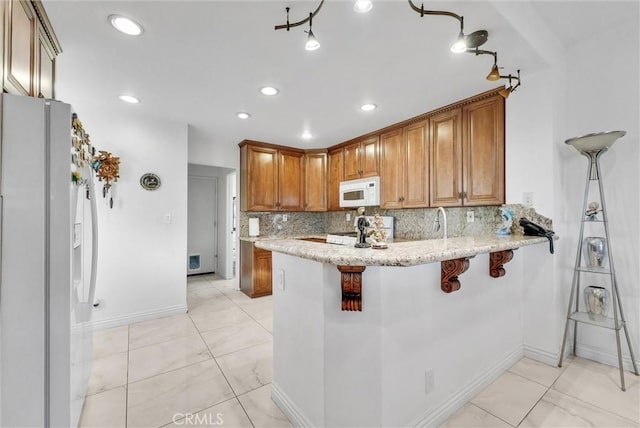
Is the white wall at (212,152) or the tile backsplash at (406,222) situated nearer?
the tile backsplash at (406,222)

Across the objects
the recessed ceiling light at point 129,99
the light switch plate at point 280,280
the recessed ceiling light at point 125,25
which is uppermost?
the recessed ceiling light at point 125,25

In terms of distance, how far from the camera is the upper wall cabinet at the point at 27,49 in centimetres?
121

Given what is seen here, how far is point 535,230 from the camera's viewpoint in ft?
6.88

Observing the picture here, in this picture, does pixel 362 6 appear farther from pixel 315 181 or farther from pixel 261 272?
pixel 261 272

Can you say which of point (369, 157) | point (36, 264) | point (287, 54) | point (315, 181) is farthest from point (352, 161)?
point (36, 264)

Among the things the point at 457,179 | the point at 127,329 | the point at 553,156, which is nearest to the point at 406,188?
the point at 457,179

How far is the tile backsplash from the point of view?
2.70 metres

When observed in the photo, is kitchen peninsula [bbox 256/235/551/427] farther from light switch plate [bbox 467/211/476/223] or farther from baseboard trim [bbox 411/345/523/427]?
light switch plate [bbox 467/211/476/223]

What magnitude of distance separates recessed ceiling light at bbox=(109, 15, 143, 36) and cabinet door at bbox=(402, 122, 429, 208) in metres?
2.69

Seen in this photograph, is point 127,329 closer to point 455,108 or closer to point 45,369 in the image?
point 45,369

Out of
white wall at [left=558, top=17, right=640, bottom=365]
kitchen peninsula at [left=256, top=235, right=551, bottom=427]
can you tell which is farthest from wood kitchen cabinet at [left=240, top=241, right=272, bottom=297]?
white wall at [left=558, top=17, right=640, bottom=365]

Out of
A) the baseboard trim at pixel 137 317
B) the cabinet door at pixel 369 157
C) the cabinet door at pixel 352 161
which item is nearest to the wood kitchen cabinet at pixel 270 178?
the cabinet door at pixel 352 161

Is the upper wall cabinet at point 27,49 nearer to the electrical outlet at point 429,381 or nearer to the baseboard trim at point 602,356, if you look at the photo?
the electrical outlet at point 429,381

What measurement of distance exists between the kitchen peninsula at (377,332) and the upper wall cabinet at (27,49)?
137cm
